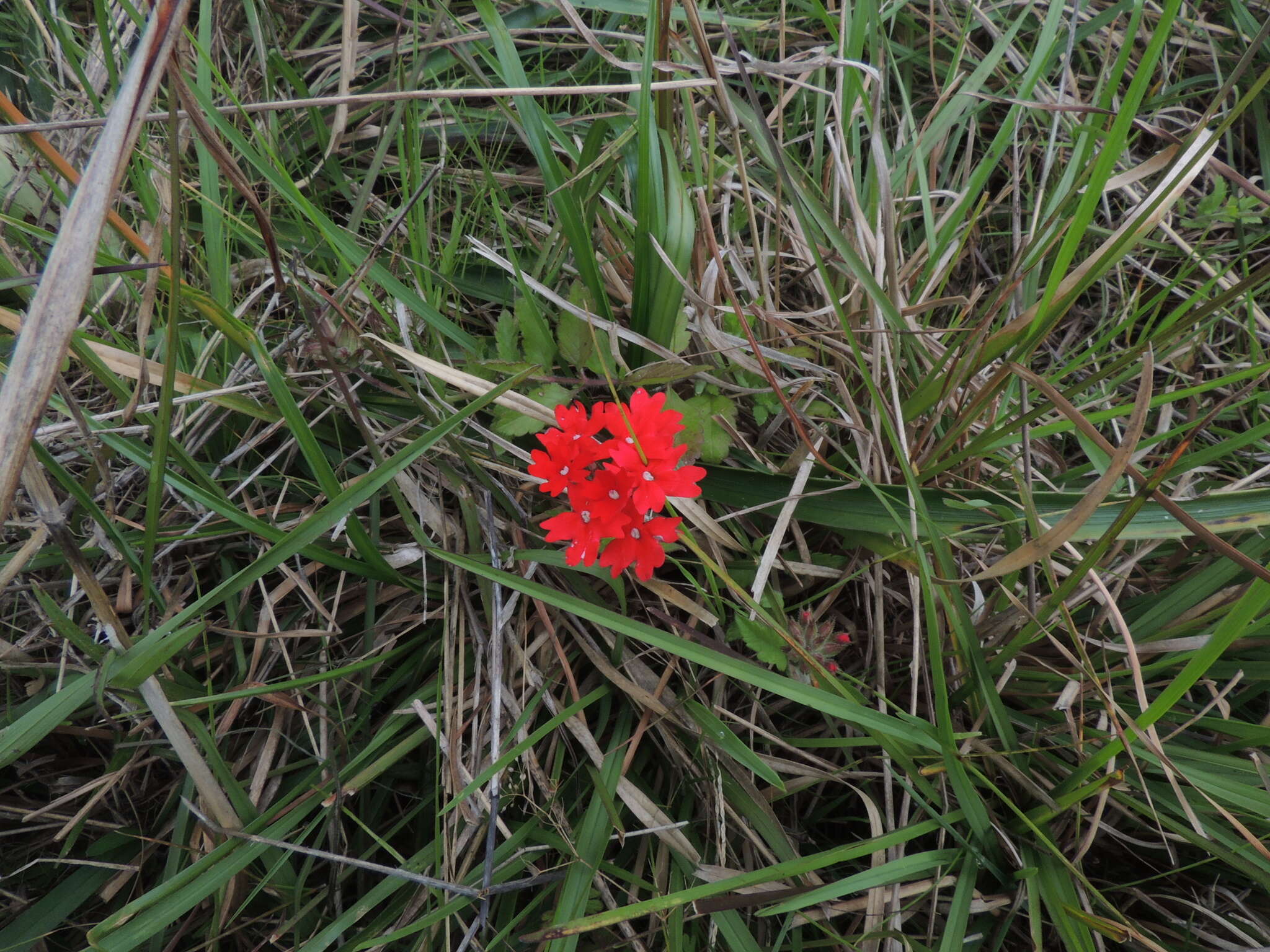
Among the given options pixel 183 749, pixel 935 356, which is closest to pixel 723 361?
pixel 935 356

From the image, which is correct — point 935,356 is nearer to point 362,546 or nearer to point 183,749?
point 362,546

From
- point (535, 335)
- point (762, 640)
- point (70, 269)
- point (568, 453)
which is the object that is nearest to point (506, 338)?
point (535, 335)

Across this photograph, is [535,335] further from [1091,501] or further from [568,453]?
[1091,501]

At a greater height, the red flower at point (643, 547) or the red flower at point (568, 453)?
the red flower at point (568, 453)

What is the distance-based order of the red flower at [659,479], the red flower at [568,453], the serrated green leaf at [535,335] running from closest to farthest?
the red flower at [659,479] < the red flower at [568,453] < the serrated green leaf at [535,335]

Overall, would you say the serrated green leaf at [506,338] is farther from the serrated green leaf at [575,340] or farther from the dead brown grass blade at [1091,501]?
the dead brown grass blade at [1091,501]

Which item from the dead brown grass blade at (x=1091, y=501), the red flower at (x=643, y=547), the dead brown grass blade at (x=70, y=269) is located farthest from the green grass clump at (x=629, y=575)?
the dead brown grass blade at (x=70, y=269)

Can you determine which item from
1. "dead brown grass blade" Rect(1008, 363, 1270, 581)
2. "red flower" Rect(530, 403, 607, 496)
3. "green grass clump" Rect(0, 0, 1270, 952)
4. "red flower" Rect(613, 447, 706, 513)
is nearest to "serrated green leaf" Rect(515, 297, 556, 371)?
"green grass clump" Rect(0, 0, 1270, 952)

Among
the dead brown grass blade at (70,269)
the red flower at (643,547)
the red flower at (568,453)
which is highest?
the dead brown grass blade at (70,269)
